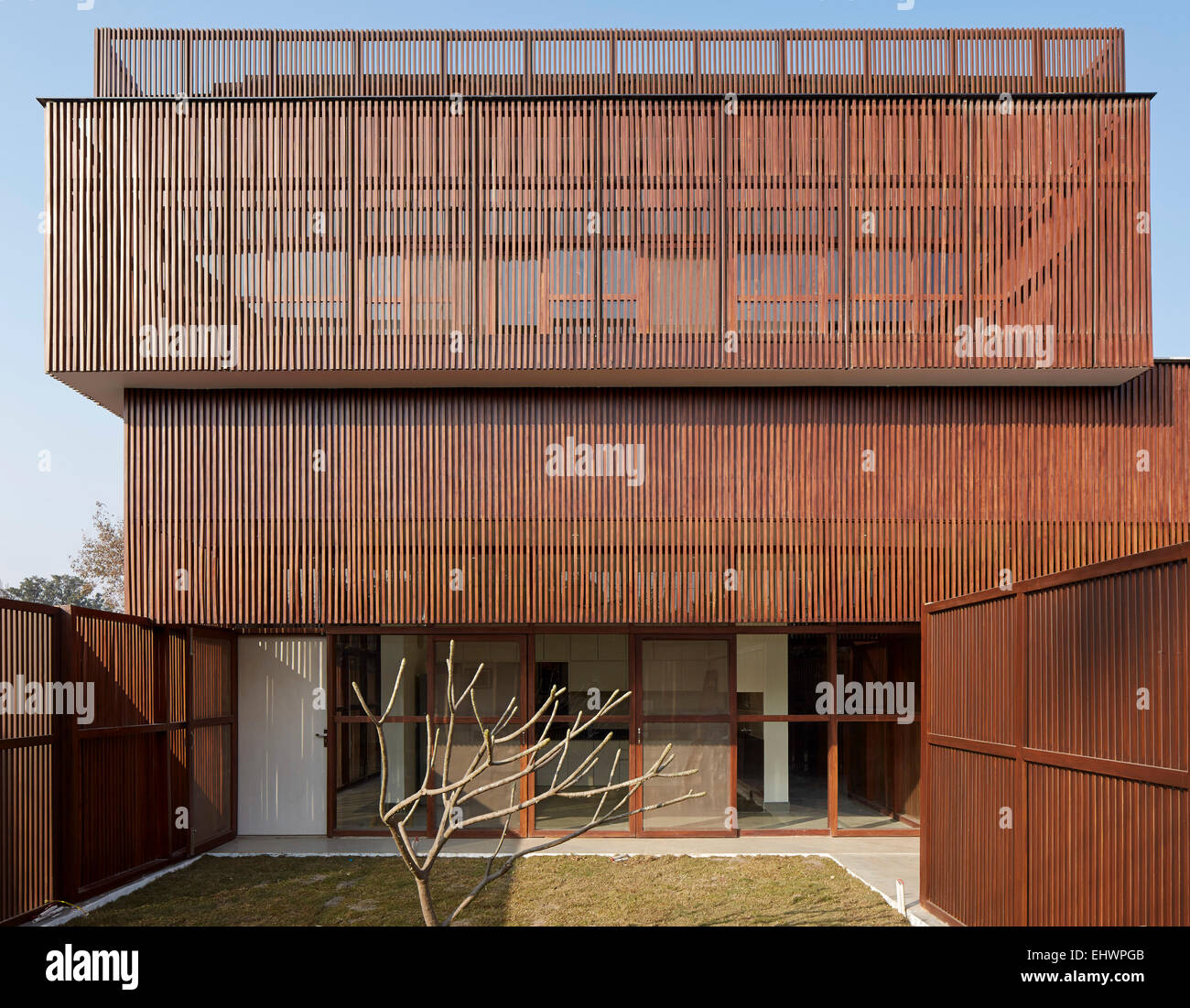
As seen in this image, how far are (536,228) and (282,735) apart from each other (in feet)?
22.1

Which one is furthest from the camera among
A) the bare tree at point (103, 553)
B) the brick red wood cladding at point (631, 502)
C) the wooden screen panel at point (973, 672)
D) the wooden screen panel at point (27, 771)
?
the bare tree at point (103, 553)

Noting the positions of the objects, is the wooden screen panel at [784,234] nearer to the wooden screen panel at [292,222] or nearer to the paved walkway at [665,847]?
the wooden screen panel at [292,222]

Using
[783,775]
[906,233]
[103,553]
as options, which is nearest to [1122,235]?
[906,233]

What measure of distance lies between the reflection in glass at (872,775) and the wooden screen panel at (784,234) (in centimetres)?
460

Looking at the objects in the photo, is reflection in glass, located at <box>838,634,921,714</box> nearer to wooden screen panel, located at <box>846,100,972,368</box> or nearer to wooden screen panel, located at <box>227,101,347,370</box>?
wooden screen panel, located at <box>846,100,972,368</box>

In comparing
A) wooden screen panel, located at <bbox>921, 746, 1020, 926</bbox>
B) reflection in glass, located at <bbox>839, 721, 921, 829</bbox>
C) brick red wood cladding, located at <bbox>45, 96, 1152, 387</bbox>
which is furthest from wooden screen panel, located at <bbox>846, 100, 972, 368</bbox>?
reflection in glass, located at <bbox>839, 721, 921, 829</bbox>

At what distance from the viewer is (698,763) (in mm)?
11164

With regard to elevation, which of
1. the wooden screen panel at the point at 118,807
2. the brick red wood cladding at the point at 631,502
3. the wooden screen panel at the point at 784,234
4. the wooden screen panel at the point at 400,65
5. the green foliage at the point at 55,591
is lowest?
the green foliage at the point at 55,591

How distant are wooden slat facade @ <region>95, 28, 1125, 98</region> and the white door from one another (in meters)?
6.52

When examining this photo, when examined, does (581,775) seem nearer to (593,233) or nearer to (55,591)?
(593,233)

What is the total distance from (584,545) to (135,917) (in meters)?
5.38

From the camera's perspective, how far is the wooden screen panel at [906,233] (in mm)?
10062

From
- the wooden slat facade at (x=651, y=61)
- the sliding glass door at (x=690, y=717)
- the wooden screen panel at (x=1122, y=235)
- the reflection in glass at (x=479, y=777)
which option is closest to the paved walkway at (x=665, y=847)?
the reflection in glass at (x=479, y=777)

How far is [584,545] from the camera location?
10.3m
